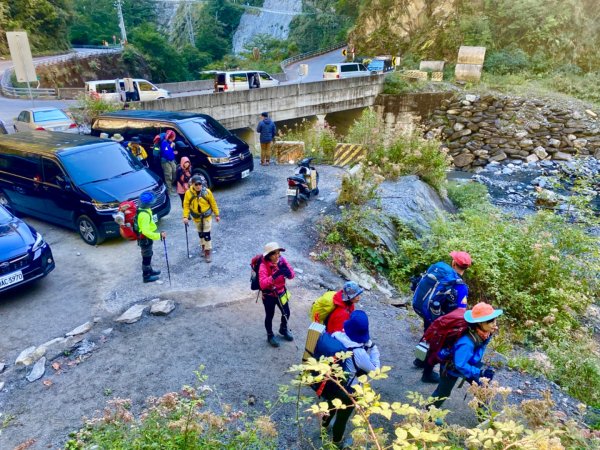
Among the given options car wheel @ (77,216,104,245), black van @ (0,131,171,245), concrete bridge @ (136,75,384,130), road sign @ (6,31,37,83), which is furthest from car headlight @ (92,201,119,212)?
concrete bridge @ (136,75,384,130)

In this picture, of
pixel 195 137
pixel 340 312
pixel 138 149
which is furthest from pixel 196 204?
pixel 138 149

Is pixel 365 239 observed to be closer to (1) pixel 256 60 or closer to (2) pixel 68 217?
(2) pixel 68 217

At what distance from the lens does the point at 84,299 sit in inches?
248

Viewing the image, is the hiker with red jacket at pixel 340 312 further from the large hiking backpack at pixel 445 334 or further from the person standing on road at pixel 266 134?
the person standing on road at pixel 266 134

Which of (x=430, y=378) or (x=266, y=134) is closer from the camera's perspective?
(x=430, y=378)

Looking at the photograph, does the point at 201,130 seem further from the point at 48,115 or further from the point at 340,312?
the point at 340,312

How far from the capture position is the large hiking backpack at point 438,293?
4.48m

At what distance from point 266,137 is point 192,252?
18.8ft

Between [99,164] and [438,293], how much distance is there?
6.93 meters

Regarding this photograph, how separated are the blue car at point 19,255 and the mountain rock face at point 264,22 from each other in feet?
182

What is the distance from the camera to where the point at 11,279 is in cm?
598

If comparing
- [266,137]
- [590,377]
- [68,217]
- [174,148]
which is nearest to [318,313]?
[590,377]

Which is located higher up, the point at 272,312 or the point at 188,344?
the point at 272,312

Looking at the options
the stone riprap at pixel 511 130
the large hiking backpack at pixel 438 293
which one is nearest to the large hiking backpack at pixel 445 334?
the large hiking backpack at pixel 438 293
